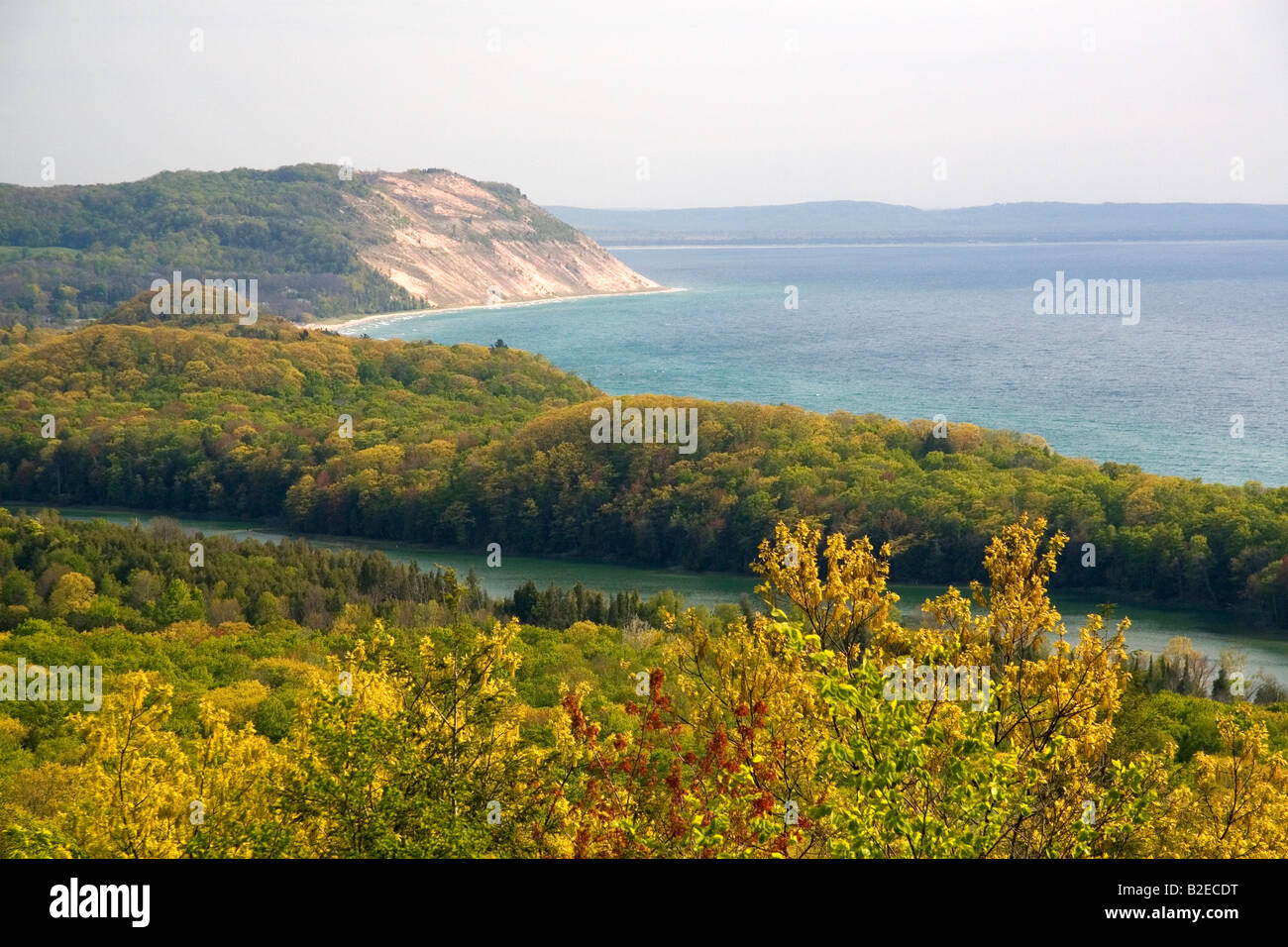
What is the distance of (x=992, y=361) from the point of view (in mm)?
125875

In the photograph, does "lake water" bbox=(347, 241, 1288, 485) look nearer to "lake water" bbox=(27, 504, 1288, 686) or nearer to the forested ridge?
"lake water" bbox=(27, 504, 1288, 686)

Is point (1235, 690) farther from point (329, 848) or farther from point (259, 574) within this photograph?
point (259, 574)

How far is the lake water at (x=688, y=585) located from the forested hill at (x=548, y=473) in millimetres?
1184

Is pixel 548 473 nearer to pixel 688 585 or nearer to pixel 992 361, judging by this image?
pixel 688 585

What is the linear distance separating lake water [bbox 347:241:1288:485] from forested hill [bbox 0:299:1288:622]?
62.0 ft

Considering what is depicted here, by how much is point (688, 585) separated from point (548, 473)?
12329mm

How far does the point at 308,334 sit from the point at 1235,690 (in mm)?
78434

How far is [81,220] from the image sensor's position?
19788cm

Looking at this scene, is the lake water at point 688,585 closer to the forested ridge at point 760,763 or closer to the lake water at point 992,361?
the lake water at point 992,361

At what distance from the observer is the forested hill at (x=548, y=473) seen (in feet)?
170

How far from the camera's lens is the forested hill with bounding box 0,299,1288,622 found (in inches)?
2045

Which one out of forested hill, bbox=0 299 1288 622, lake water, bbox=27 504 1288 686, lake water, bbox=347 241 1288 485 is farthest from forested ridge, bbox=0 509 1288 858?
lake water, bbox=347 241 1288 485
